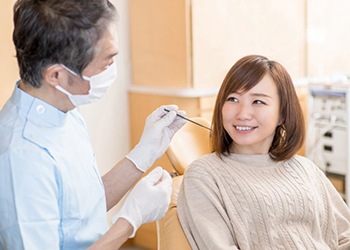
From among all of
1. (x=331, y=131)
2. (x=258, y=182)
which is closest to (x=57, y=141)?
(x=258, y=182)

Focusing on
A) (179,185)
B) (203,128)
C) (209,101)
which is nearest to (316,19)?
(209,101)

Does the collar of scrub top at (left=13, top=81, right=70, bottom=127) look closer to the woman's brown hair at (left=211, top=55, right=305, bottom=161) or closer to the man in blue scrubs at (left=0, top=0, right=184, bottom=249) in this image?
the man in blue scrubs at (left=0, top=0, right=184, bottom=249)

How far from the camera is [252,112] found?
67.6 inches

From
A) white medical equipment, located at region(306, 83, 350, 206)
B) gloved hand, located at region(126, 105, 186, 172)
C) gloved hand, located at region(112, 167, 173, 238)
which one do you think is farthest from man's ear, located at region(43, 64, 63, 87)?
white medical equipment, located at region(306, 83, 350, 206)

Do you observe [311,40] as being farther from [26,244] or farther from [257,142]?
[26,244]

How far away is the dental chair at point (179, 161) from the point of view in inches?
64.2

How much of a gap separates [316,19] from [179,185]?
2.06m

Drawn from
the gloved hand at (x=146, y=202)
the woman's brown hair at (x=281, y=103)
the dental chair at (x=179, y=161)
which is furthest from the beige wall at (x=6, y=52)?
the gloved hand at (x=146, y=202)

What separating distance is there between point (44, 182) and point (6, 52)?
3.58ft

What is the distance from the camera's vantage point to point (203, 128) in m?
2.04

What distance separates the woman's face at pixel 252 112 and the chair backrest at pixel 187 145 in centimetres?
26

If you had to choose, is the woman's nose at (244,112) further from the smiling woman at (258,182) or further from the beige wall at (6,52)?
the beige wall at (6,52)

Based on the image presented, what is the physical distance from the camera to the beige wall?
213 centimetres

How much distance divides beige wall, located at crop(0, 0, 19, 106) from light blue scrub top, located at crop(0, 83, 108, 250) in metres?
0.85
